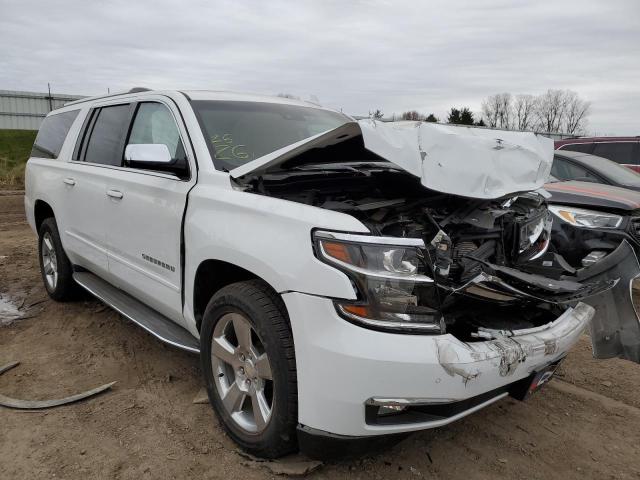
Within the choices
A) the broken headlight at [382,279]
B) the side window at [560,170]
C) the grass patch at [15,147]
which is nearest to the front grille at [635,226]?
the side window at [560,170]

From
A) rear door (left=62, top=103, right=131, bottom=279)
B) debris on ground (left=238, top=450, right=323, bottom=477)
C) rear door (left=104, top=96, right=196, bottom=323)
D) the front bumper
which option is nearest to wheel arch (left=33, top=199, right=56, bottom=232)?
rear door (left=62, top=103, right=131, bottom=279)

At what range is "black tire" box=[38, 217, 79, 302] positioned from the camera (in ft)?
15.7

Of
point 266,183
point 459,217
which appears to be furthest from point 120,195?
point 459,217

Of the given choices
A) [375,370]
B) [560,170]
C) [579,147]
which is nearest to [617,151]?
[579,147]

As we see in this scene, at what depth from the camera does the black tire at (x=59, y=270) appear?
4.78 meters

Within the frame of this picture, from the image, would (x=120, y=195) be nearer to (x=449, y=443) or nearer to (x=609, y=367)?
(x=449, y=443)

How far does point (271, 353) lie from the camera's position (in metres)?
2.29

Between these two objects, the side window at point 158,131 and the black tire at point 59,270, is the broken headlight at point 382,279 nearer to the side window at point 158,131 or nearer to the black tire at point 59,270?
the side window at point 158,131

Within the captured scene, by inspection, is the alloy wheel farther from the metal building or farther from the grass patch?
the metal building

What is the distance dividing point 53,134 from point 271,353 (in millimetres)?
4114

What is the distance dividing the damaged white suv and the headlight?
92.0 inches

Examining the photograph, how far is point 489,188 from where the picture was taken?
2557 mm

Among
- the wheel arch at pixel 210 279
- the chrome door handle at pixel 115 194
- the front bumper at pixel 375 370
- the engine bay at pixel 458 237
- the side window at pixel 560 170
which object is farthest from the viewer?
the side window at pixel 560 170

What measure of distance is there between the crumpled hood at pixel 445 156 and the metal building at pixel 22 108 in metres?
30.6
